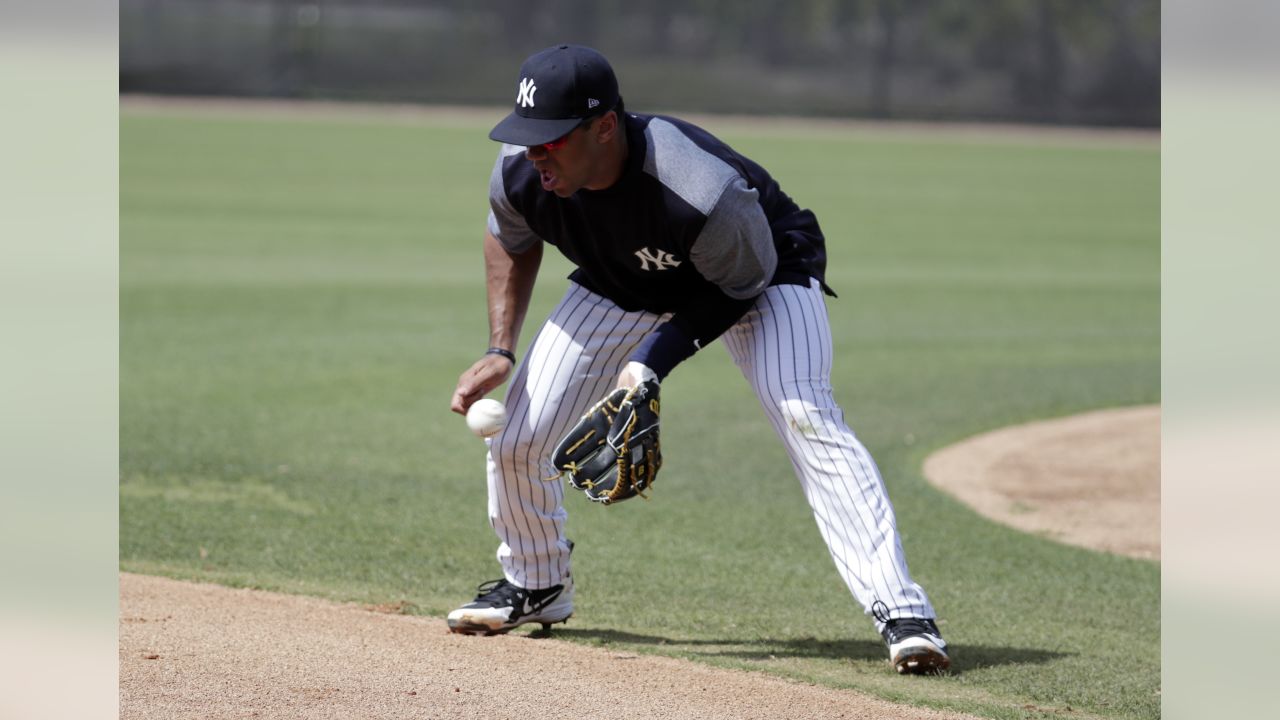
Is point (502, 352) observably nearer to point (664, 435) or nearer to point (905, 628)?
point (905, 628)

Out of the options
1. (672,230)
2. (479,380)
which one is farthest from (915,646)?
(479,380)

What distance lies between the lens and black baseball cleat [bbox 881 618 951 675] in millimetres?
3789

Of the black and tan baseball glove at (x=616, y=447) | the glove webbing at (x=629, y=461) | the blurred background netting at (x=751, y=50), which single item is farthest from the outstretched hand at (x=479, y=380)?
the blurred background netting at (x=751, y=50)

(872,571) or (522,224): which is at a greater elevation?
(522,224)

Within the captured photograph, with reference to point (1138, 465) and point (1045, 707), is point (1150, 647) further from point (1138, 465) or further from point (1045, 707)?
point (1138, 465)

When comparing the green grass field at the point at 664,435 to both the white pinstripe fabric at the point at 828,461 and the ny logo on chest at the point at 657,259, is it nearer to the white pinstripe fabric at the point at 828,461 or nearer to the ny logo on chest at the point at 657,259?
the white pinstripe fabric at the point at 828,461

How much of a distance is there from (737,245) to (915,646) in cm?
118

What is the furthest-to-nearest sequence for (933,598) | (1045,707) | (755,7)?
1. (755,7)
2. (933,598)
3. (1045,707)

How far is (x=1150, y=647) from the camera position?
4.41 m

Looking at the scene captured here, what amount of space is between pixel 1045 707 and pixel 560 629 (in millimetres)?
1489

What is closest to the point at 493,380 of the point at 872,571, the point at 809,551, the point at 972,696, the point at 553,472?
the point at 553,472

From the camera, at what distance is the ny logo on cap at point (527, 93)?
3.51 metres

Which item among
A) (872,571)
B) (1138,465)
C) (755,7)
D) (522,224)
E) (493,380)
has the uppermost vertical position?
(755,7)

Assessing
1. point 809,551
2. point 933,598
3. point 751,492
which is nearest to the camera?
A: point 933,598
